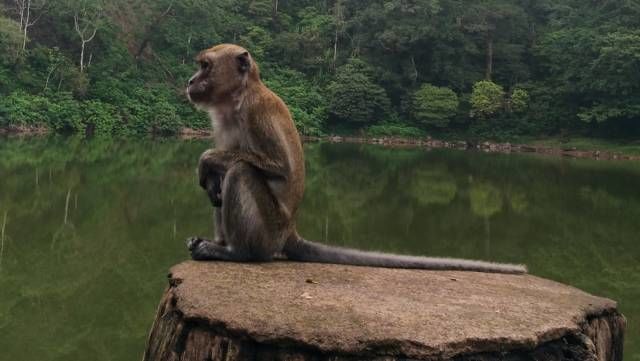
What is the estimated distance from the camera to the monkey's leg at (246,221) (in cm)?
355

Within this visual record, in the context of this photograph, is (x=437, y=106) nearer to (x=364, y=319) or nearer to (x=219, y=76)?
(x=219, y=76)

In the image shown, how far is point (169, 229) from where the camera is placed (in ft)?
29.7

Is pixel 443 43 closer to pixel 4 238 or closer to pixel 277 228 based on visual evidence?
pixel 4 238

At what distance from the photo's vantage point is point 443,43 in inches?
1784

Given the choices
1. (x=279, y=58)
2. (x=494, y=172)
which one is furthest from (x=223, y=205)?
(x=279, y=58)

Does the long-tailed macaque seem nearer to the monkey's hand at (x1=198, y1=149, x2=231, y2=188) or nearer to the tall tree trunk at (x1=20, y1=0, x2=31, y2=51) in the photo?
the monkey's hand at (x1=198, y1=149, x2=231, y2=188)

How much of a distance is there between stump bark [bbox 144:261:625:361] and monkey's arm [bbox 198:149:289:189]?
556 millimetres

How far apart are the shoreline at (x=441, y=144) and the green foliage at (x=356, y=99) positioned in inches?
65.4

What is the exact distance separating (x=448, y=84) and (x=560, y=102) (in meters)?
8.24

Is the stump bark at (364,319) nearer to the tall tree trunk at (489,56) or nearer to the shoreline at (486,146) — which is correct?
the shoreline at (486,146)

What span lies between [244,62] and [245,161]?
1.99 feet

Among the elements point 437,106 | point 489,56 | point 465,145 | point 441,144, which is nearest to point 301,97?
point 437,106

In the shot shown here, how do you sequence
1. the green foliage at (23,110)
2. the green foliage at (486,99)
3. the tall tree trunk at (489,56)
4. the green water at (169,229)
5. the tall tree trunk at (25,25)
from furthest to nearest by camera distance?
the tall tree trunk at (489,56)
the green foliage at (486,99)
the tall tree trunk at (25,25)
the green foliage at (23,110)
the green water at (169,229)

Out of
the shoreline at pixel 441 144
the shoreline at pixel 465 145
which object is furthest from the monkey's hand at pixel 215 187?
the shoreline at pixel 465 145
